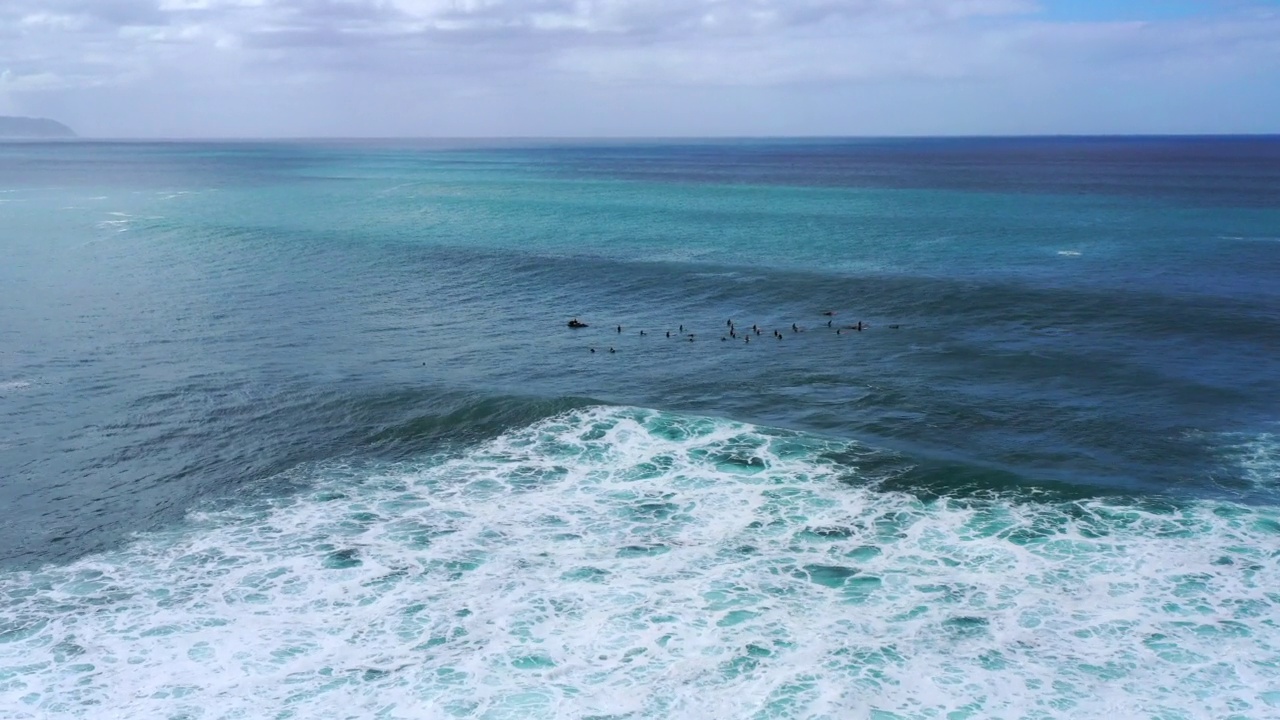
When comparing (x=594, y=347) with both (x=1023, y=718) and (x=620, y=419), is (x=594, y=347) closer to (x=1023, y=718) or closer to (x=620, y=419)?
(x=620, y=419)

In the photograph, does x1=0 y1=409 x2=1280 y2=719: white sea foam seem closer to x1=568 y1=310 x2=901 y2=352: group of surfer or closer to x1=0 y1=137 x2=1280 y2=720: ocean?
x1=0 y1=137 x2=1280 y2=720: ocean

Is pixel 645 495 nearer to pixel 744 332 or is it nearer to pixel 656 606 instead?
pixel 656 606

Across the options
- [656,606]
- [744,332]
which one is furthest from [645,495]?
[744,332]

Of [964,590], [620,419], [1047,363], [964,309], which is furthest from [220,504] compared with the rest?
[964,309]

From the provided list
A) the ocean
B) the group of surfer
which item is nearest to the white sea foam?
the ocean

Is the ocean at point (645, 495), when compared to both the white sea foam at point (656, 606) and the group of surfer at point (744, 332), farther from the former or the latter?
the group of surfer at point (744, 332)
